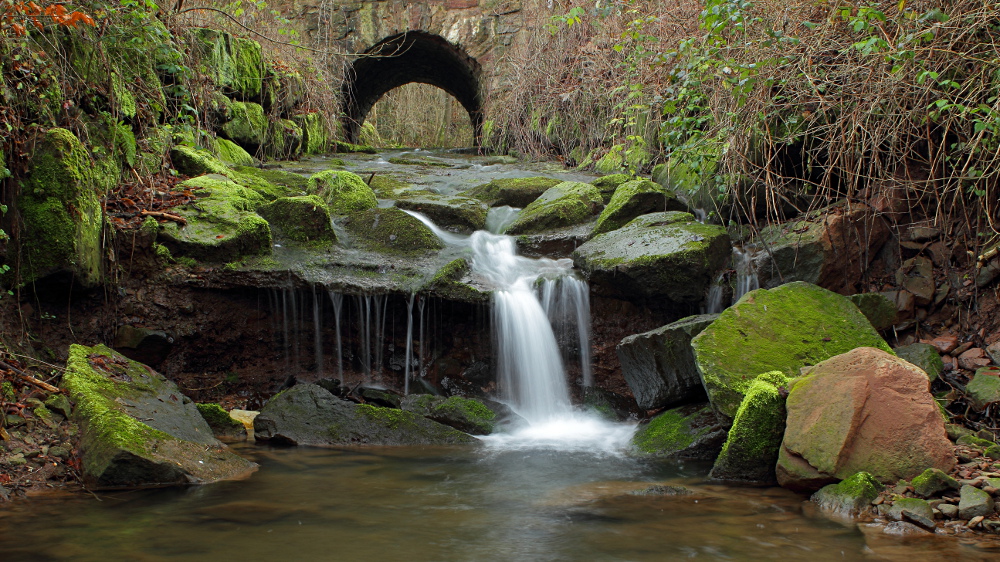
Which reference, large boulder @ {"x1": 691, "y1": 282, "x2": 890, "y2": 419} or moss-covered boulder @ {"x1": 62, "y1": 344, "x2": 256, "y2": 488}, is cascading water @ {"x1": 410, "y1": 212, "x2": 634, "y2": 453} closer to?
large boulder @ {"x1": 691, "y1": 282, "x2": 890, "y2": 419}

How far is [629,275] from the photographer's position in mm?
6027

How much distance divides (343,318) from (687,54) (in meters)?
3.90

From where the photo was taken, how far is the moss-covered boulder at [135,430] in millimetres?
3643

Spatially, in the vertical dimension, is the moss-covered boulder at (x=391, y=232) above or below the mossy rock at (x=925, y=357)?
above

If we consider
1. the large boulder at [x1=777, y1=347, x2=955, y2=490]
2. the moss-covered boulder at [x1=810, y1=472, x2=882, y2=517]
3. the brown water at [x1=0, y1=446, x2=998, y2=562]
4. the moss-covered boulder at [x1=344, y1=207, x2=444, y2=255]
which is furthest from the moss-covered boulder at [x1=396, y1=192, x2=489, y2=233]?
the moss-covered boulder at [x1=810, y1=472, x2=882, y2=517]

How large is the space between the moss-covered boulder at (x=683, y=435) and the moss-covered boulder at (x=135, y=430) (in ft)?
8.91

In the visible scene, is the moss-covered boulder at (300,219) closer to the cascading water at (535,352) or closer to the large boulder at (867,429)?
the cascading water at (535,352)

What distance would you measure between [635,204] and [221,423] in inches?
185

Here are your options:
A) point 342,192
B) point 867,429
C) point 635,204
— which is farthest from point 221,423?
A: point 635,204

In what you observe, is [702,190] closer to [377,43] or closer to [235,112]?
[235,112]

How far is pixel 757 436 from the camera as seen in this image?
12.9ft

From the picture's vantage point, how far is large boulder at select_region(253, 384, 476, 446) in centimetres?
498

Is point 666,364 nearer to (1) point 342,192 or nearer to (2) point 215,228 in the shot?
(2) point 215,228

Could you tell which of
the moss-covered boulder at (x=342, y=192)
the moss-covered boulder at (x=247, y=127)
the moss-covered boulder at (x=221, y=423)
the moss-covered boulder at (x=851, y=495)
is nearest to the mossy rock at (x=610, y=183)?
the moss-covered boulder at (x=342, y=192)
